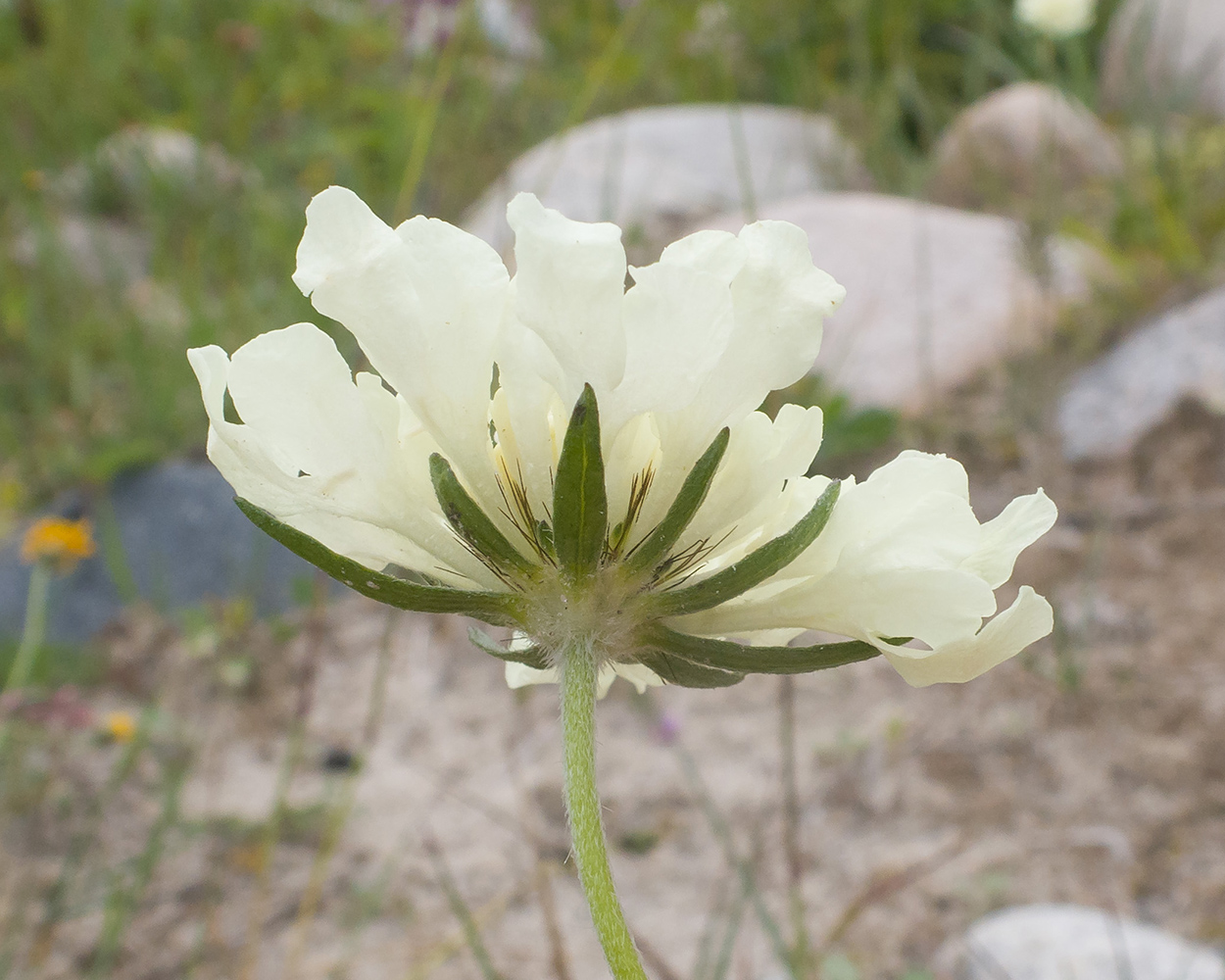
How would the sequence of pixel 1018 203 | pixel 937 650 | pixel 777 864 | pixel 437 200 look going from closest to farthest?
pixel 937 650
pixel 777 864
pixel 437 200
pixel 1018 203

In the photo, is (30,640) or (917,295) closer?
(30,640)

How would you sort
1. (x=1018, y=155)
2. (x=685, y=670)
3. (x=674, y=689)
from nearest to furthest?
(x=685, y=670)
(x=674, y=689)
(x=1018, y=155)

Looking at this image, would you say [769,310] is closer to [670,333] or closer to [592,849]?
[670,333]

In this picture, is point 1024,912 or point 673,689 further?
point 673,689

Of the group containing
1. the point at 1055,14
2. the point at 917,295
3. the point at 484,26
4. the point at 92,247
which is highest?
the point at 484,26

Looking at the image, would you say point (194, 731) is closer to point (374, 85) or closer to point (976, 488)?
point (976, 488)

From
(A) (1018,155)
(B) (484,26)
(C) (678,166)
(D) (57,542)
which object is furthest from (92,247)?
(A) (1018,155)

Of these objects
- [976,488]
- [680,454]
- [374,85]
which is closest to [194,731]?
[976,488]

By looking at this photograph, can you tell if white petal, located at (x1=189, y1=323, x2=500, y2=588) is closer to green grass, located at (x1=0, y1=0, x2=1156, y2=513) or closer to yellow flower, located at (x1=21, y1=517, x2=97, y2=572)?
yellow flower, located at (x1=21, y1=517, x2=97, y2=572)
